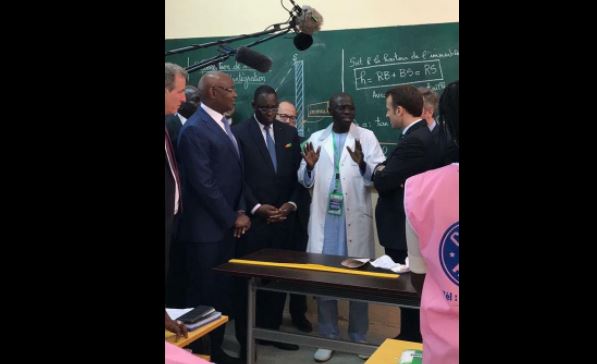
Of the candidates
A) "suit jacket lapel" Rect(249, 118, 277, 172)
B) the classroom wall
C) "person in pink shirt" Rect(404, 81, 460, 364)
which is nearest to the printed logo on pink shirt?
"person in pink shirt" Rect(404, 81, 460, 364)

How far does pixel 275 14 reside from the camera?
15.3 feet

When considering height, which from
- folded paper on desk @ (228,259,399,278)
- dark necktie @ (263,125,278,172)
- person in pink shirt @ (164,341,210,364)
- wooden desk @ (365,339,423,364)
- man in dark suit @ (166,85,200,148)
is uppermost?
man in dark suit @ (166,85,200,148)

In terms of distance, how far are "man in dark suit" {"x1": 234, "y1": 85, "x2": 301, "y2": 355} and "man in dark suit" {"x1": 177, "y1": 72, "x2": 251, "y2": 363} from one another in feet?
0.78

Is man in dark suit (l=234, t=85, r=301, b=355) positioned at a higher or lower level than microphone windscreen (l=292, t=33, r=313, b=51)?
lower

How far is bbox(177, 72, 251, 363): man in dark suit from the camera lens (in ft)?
11.3

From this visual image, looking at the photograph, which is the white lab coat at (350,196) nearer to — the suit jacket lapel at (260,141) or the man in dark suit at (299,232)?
the man in dark suit at (299,232)

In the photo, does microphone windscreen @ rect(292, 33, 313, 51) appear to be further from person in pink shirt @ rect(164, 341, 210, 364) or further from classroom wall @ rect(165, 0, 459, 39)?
person in pink shirt @ rect(164, 341, 210, 364)

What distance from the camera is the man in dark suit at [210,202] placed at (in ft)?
11.3

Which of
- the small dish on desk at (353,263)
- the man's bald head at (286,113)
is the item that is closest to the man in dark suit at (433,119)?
the small dish on desk at (353,263)

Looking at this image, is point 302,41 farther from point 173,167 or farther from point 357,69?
point 173,167

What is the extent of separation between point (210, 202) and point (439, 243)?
226 cm

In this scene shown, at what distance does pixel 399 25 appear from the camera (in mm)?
4324
